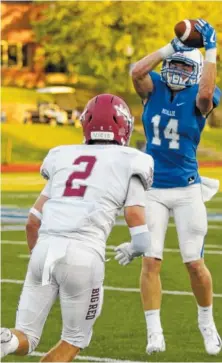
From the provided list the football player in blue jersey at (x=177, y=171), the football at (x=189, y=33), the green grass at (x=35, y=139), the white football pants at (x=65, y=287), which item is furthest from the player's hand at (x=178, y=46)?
the green grass at (x=35, y=139)

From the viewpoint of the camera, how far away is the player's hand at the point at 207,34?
773cm

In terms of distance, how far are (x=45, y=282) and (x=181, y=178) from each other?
252 cm

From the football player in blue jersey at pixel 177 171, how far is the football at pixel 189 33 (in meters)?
0.17

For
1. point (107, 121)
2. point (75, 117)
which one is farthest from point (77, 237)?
point (75, 117)

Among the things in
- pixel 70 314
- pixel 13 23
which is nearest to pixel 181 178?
pixel 70 314

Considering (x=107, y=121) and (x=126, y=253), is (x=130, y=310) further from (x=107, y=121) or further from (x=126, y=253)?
(x=107, y=121)

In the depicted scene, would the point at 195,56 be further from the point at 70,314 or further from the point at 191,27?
the point at 70,314

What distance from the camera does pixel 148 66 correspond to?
8211 millimetres

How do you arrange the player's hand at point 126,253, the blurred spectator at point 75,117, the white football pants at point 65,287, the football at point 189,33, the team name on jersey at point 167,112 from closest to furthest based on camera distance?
the white football pants at point 65,287 < the player's hand at point 126,253 < the football at point 189,33 < the team name on jersey at point 167,112 < the blurred spectator at point 75,117

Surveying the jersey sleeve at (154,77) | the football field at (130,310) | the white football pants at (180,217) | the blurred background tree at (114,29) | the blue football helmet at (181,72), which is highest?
the blue football helmet at (181,72)

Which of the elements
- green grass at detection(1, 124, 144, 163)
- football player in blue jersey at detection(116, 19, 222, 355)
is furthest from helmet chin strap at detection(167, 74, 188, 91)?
green grass at detection(1, 124, 144, 163)

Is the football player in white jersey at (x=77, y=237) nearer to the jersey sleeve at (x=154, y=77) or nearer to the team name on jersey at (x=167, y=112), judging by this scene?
the team name on jersey at (x=167, y=112)

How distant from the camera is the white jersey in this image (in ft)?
19.5

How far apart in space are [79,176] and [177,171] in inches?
88.0
